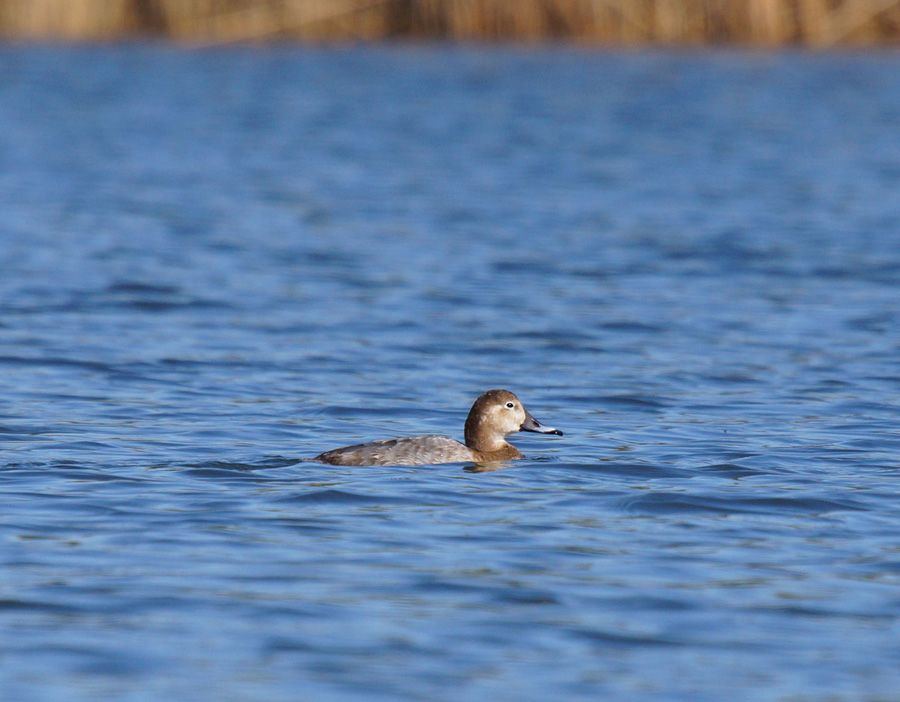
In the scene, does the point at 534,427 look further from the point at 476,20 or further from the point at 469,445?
the point at 476,20

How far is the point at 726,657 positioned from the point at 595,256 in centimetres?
1464

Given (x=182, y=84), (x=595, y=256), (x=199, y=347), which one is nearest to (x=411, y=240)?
(x=595, y=256)

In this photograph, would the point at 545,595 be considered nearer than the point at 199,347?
Yes

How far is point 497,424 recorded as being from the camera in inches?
480

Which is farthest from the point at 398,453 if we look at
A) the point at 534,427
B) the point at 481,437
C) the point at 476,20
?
the point at 476,20

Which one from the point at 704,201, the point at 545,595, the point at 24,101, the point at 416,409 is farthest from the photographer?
the point at 24,101

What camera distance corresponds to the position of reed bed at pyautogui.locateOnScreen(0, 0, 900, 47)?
132 feet

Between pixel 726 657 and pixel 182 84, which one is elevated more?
pixel 182 84

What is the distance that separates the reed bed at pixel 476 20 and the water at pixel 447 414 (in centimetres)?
582

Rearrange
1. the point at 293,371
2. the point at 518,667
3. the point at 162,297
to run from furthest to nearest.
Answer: the point at 162,297 → the point at 293,371 → the point at 518,667

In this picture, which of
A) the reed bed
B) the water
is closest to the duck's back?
the water

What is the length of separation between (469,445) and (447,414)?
5.68 feet

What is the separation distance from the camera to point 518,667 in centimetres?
767

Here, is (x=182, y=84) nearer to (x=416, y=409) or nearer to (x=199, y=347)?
(x=199, y=347)
